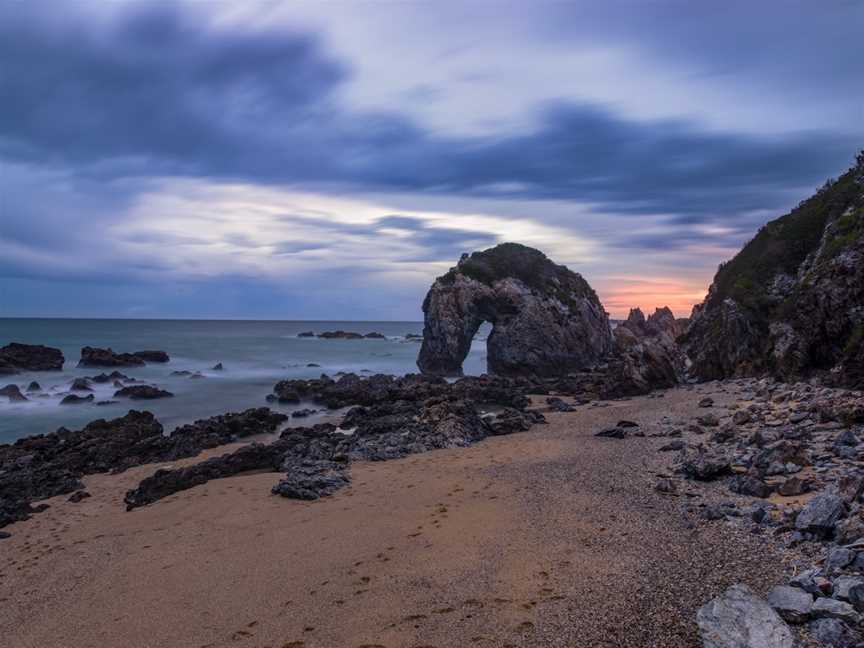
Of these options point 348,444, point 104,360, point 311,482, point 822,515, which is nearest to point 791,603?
point 822,515

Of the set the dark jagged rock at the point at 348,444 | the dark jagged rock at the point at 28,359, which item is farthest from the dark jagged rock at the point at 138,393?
the dark jagged rock at the point at 28,359

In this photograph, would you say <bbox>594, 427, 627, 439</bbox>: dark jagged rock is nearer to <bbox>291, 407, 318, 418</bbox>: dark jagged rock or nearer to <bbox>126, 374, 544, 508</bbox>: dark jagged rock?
<bbox>126, 374, 544, 508</bbox>: dark jagged rock

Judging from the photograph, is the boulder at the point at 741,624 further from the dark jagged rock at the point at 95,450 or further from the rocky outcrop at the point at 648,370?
the rocky outcrop at the point at 648,370

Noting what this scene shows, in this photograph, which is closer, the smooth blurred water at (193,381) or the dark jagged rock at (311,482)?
the dark jagged rock at (311,482)

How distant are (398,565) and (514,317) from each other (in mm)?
34618

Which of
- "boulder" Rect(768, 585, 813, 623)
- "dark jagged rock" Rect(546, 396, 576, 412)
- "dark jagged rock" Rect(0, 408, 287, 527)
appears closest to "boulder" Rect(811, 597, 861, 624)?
"boulder" Rect(768, 585, 813, 623)

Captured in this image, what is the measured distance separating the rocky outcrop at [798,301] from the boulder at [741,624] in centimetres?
1344

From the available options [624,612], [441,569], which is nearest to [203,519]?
[441,569]

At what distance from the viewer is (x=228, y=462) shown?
16719 mm

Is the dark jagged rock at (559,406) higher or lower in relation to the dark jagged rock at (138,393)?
higher

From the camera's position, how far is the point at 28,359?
162 ft

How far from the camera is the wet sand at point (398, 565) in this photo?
20.6ft

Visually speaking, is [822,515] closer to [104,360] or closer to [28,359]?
[28,359]

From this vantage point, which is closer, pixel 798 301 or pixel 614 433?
pixel 614 433
